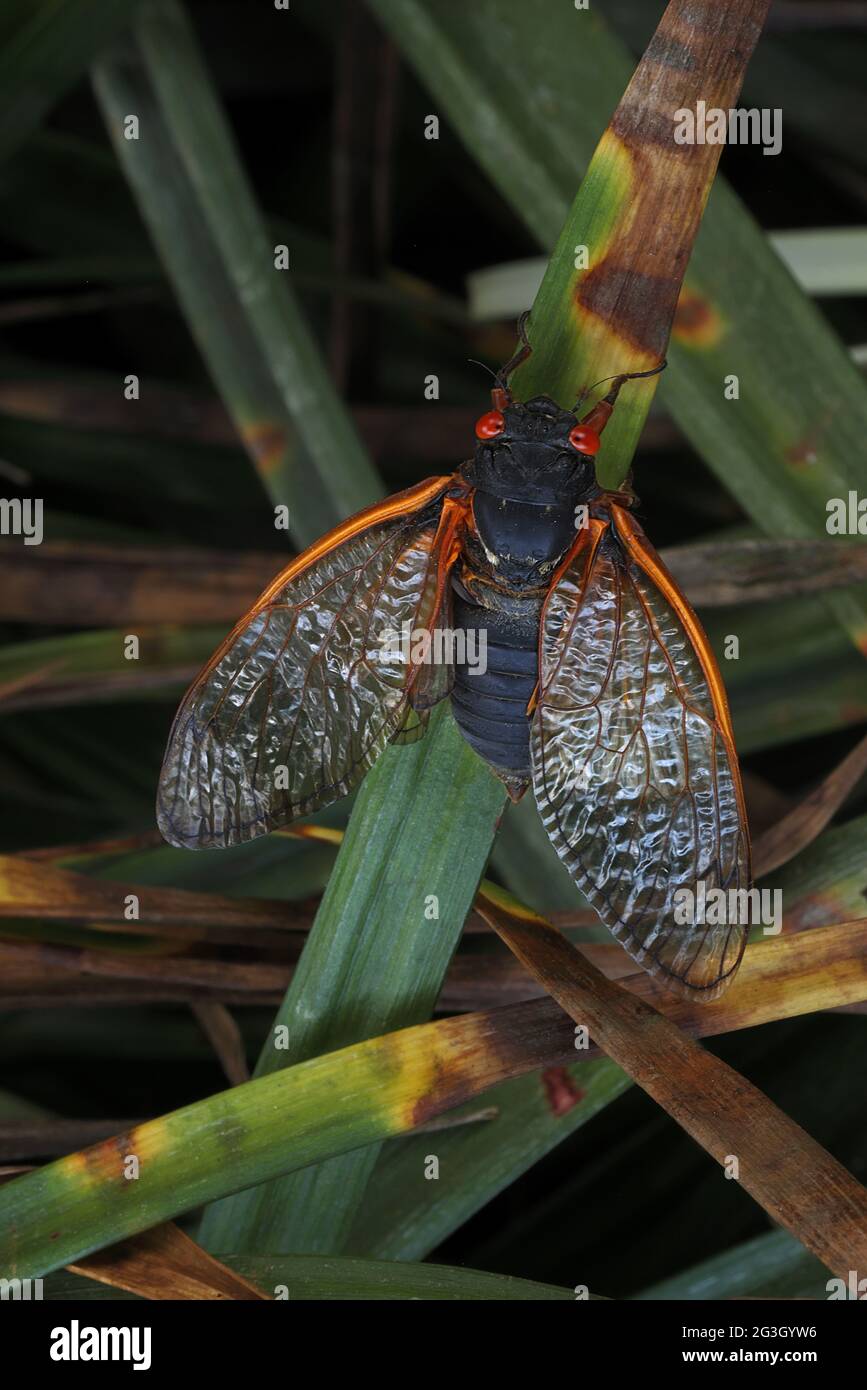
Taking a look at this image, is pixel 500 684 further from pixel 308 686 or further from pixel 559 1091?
pixel 559 1091

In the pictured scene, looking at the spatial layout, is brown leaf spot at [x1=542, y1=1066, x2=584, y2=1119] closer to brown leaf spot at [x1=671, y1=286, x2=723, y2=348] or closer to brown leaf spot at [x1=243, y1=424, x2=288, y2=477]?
brown leaf spot at [x1=671, y1=286, x2=723, y2=348]

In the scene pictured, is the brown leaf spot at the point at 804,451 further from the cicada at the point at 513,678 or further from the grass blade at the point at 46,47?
the grass blade at the point at 46,47

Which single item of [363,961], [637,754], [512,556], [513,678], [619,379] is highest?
[619,379]

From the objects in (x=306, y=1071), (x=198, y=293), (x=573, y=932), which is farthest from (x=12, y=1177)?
(x=198, y=293)

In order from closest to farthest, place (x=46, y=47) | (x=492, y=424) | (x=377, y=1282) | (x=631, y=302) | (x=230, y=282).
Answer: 1. (x=377, y=1282)
2. (x=631, y=302)
3. (x=492, y=424)
4. (x=46, y=47)
5. (x=230, y=282)

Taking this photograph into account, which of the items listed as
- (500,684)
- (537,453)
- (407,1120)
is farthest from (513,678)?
(407,1120)

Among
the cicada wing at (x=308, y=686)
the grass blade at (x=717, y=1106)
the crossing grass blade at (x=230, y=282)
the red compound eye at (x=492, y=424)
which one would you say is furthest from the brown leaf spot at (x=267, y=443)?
the grass blade at (x=717, y=1106)

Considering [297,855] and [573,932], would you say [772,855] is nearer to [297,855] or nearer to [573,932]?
[573,932]
